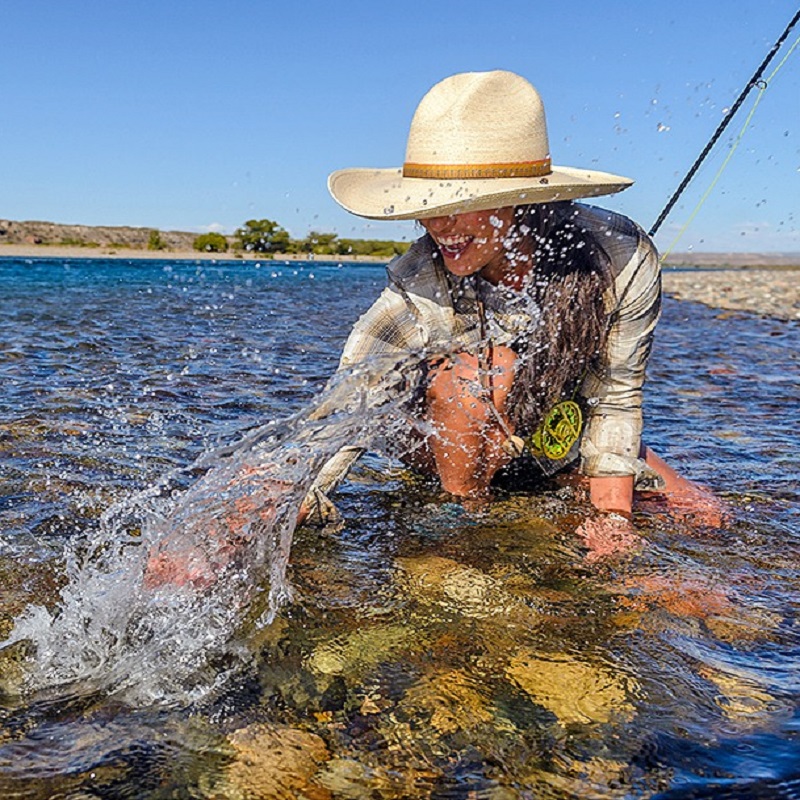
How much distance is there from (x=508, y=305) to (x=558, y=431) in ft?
2.16

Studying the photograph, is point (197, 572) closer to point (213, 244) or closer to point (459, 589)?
point (459, 589)

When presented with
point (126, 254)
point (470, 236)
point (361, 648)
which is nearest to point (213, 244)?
point (126, 254)

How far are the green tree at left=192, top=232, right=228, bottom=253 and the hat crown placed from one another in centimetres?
7639

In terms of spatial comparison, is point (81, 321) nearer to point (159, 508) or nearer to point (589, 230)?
point (159, 508)

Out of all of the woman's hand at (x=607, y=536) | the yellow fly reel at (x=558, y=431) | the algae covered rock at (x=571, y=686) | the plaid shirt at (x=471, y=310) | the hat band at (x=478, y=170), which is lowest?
the algae covered rock at (x=571, y=686)

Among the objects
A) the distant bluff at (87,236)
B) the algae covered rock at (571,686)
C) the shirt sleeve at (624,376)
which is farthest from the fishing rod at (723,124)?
the distant bluff at (87,236)

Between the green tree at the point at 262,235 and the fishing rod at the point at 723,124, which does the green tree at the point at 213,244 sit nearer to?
the green tree at the point at 262,235

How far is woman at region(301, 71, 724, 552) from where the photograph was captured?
2932 mm

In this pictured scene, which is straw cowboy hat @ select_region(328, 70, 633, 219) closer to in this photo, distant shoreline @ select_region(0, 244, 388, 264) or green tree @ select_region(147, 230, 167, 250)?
distant shoreline @ select_region(0, 244, 388, 264)

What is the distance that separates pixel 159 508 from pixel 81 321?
31.1 feet

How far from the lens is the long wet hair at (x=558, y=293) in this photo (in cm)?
324

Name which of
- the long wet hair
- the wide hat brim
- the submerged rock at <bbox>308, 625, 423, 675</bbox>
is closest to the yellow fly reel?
the long wet hair

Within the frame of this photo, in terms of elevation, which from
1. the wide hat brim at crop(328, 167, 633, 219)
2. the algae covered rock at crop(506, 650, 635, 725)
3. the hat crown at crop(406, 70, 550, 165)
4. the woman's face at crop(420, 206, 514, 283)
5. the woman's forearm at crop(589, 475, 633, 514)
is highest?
the hat crown at crop(406, 70, 550, 165)

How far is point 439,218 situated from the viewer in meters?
2.96
